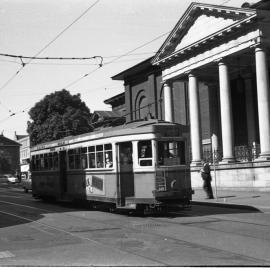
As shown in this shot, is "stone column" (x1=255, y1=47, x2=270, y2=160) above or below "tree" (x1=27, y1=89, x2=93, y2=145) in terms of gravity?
below

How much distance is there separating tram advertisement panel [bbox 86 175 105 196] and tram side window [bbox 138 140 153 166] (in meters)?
2.08

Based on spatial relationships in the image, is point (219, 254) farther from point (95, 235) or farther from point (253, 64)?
point (253, 64)

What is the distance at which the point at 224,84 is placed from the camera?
2894cm

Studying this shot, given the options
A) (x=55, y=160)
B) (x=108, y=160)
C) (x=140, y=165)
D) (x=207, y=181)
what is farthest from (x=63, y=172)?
(x=140, y=165)

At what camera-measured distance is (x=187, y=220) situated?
1416 cm

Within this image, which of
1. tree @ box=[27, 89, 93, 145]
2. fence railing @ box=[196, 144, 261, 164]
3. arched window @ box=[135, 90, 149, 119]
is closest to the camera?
fence railing @ box=[196, 144, 261, 164]

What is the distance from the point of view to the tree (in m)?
57.0

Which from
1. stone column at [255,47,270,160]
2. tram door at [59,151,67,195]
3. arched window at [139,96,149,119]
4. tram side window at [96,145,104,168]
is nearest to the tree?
arched window at [139,96,149,119]

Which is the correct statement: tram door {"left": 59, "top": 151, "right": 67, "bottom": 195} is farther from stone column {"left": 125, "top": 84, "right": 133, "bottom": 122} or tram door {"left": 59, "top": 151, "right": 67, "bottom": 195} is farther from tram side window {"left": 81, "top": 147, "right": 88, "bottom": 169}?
stone column {"left": 125, "top": 84, "right": 133, "bottom": 122}

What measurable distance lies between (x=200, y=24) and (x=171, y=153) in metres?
17.3

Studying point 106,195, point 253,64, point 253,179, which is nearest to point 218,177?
point 253,179

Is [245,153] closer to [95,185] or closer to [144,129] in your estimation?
[95,185]

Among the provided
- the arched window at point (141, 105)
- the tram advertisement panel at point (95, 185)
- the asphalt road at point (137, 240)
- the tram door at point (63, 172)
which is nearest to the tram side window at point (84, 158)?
the tram advertisement panel at point (95, 185)

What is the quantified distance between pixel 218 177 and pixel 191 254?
66.5ft
